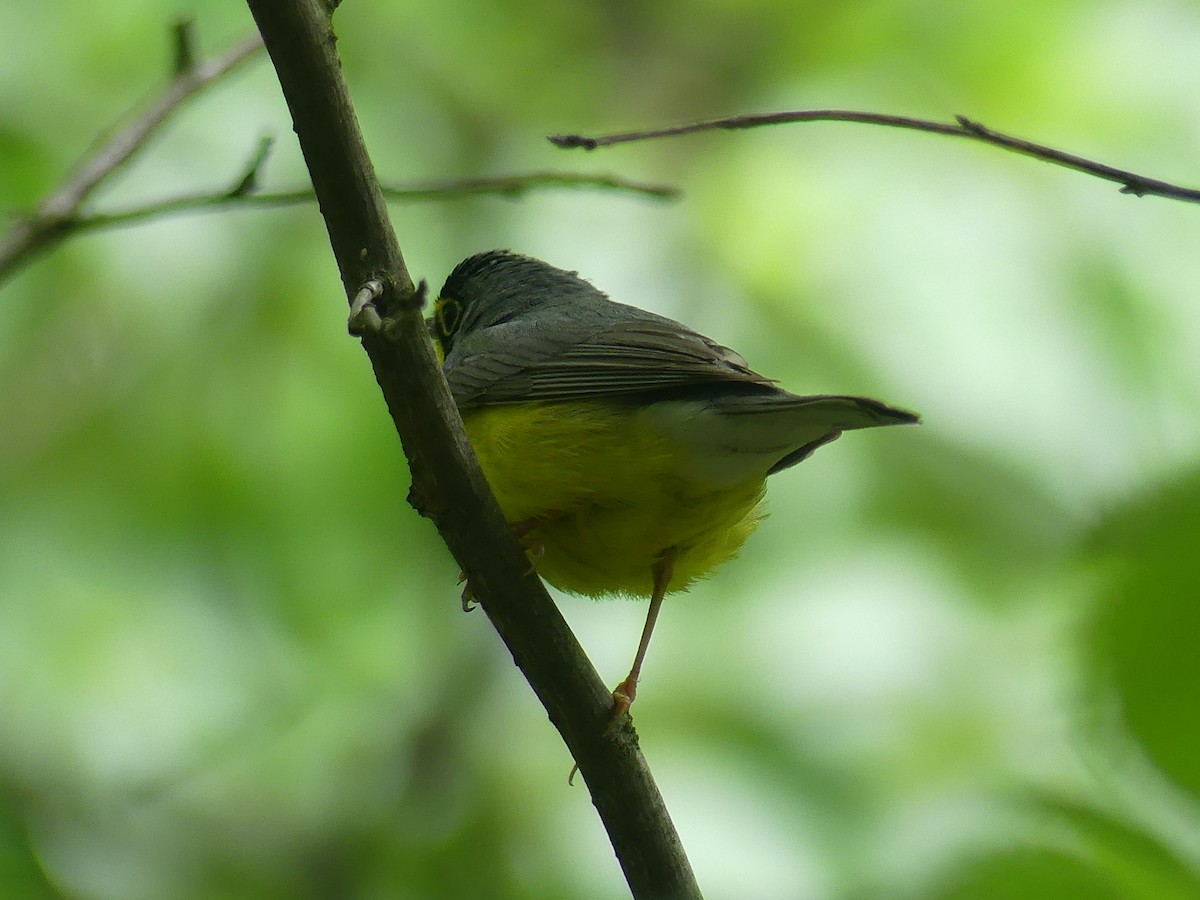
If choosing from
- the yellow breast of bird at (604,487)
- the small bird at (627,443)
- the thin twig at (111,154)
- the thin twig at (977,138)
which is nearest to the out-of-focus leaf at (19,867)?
the thin twig at (111,154)

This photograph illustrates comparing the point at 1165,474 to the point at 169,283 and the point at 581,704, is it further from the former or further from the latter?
the point at 169,283

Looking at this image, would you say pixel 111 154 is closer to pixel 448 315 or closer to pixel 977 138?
pixel 448 315

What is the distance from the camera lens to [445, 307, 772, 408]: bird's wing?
174 inches

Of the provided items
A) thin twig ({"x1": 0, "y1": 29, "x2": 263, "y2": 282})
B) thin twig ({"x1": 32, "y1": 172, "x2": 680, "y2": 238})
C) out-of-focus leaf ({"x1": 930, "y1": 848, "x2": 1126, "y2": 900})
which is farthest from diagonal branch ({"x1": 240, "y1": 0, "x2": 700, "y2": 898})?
out-of-focus leaf ({"x1": 930, "y1": 848, "x2": 1126, "y2": 900})

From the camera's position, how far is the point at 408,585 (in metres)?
6.46

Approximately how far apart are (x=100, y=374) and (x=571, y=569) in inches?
135

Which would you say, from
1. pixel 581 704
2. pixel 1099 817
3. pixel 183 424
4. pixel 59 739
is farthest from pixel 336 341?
pixel 1099 817

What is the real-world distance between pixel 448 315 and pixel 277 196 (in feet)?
7.64

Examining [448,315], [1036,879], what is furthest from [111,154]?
[1036,879]

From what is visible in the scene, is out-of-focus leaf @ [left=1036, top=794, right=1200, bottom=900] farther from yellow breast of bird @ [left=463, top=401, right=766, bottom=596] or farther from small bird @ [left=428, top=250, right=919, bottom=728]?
yellow breast of bird @ [left=463, top=401, right=766, bottom=596]

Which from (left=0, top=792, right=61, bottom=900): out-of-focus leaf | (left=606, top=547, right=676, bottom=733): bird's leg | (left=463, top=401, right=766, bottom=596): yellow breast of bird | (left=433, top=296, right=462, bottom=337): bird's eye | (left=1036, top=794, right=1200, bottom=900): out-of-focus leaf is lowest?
(left=1036, top=794, right=1200, bottom=900): out-of-focus leaf

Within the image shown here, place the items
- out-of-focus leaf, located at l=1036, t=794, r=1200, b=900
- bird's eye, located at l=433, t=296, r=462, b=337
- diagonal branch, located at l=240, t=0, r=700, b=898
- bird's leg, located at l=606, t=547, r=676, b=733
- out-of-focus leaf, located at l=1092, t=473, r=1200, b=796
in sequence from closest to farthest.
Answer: out-of-focus leaf, located at l=1092, t=473, r=1200, b=796 → out-of-focus leaf, located at l=1036, t=794, r=1200, b=900 → diagonal branch, located at l=240, t=0, r=700, b=898 → bird's leg, located at l=606, t=547, r=676, b=733 → bird's eye, located at l=433, t=296, r=462, b=337

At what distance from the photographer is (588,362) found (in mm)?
4695

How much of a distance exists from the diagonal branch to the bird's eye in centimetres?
304
